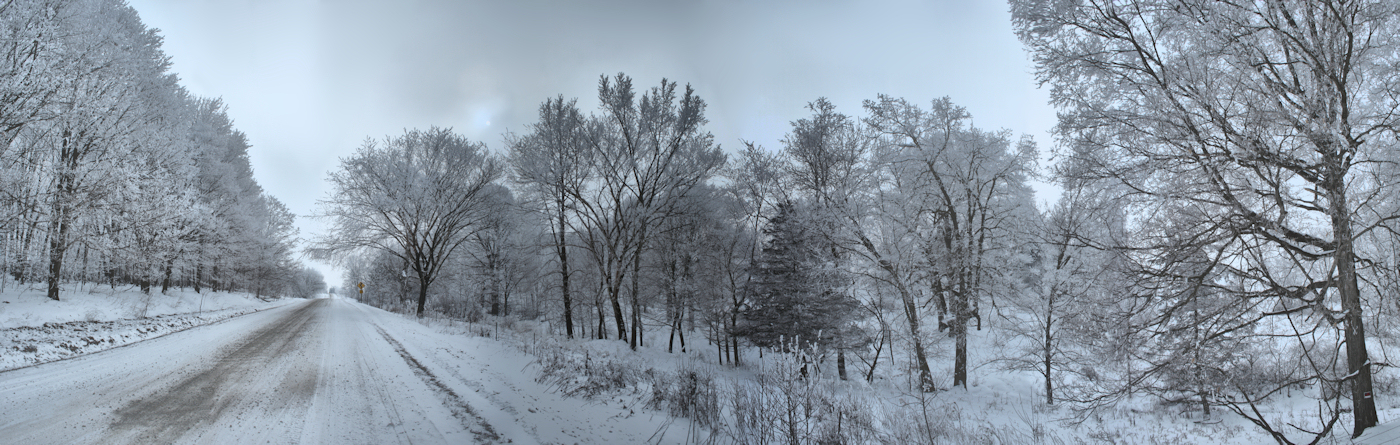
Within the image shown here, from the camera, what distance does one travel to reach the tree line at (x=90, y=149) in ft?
31.2

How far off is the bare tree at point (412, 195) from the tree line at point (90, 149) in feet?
16.1

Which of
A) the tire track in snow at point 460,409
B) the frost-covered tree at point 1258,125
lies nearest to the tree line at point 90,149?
the tire track in snow at point 460,409

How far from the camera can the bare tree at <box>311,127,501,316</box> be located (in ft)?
68.9

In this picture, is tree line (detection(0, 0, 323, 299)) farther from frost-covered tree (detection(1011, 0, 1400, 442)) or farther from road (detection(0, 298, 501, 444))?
frost-covered tree (detection(1011, 0, 1400, 442))

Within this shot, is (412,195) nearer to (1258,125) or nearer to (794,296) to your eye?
(794,296)

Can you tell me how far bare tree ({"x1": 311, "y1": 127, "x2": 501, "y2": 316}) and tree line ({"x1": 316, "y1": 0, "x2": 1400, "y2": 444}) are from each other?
11 cm

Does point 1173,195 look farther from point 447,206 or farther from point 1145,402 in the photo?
point 447,206

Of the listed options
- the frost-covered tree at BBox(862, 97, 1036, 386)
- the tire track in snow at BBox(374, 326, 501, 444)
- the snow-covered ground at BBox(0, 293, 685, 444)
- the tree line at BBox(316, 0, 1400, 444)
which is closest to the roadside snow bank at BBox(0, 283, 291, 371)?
the snow-covered ground at BBox(0, 293, 685, 444)

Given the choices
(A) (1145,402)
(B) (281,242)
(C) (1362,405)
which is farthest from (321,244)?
(A) (1145,402)

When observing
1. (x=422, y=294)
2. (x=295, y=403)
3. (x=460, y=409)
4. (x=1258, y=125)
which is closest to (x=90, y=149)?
(x=422, y=294)

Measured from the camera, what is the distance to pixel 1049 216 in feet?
42.3

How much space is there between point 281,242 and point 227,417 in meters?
39.8

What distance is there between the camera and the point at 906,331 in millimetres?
13500

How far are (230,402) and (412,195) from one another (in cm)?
1865
